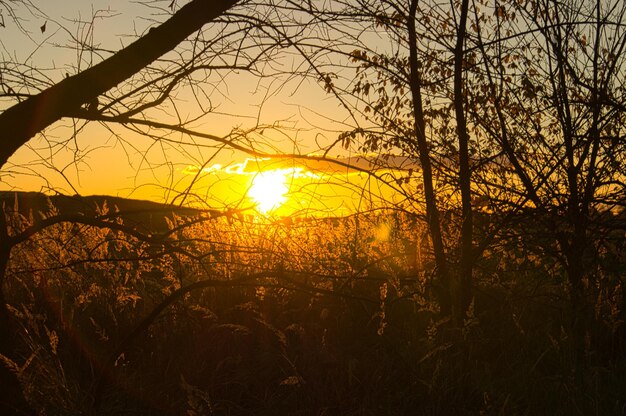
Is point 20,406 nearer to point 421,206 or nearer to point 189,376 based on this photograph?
point 189,376

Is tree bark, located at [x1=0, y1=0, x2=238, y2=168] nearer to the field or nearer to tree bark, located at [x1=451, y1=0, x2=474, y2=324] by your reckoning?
the field

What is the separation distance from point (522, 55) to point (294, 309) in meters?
2.50

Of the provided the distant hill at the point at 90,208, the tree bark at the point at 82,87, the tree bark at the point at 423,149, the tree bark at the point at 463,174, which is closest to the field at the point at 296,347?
the distant hill at the point at 90,208

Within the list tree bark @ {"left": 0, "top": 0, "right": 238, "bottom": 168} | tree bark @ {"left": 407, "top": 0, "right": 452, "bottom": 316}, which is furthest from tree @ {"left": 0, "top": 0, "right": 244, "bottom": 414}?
tree bark @ {"left": 407, "top": 0, "right": 452, "bottom": 316}

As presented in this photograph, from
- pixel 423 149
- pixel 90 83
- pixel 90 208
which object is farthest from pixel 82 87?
pixel 423 149

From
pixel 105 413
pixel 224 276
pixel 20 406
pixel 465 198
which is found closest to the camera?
pixel 20 406

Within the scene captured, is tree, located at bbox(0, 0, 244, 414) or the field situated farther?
the field

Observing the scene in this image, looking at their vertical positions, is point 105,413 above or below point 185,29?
below

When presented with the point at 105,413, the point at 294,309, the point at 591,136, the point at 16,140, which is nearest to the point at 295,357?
the point at 294,309

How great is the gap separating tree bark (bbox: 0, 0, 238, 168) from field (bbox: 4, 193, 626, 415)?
1.49 ft

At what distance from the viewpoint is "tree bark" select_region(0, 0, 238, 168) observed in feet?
8.99

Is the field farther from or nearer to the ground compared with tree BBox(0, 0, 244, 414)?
nearer to the ground

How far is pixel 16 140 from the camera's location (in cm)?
276

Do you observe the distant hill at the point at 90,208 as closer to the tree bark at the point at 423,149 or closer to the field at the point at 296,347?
the field at the point at 296,347
